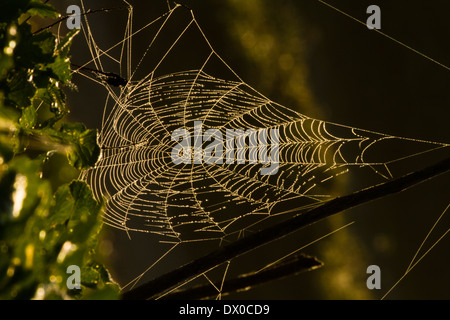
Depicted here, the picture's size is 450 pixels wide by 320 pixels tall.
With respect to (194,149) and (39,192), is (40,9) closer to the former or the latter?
(39,192)

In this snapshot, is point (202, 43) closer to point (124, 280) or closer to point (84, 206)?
point (124, 280)

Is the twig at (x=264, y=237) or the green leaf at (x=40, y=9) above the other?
the green leaf at (x=40, y=9)

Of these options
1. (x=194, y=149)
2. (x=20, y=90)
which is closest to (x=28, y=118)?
(x=20, y=90)

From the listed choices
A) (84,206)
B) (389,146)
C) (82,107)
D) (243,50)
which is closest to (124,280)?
(82,107)

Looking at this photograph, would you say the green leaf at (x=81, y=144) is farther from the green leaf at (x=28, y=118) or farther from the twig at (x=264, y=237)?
the twig at (x=264, y=237)

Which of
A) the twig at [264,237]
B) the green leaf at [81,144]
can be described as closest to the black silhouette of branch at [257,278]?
the twig at [264,237]
